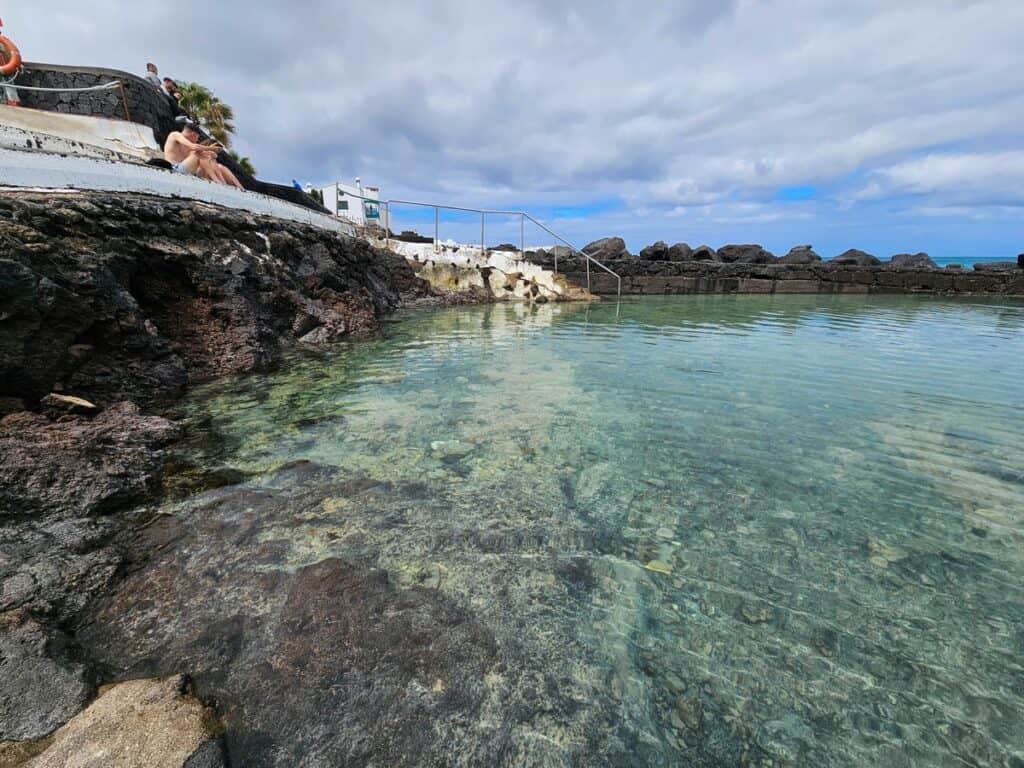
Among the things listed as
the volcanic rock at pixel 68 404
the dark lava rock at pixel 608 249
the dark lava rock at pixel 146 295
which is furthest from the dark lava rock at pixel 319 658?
the dark lava rock at pixel 608 249

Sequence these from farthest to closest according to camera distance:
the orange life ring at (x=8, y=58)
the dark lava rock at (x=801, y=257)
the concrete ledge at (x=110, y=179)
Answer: the dark lava rock at (x=801, y=257)
the orange life ring at (x=8, y=58)
the concrete ledge at (x=110, y=179)

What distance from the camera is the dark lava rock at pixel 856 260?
93.4 feet

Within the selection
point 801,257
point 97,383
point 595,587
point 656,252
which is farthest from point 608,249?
point 595,587

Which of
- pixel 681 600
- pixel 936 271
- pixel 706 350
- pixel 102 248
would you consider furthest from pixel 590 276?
pixel 681 600

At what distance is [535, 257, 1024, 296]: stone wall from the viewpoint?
25000 millimetres

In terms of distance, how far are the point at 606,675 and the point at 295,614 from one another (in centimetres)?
146

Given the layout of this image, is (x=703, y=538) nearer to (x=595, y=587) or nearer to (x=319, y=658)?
Result: (x=595, y=587)

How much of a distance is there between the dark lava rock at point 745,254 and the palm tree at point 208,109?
3000cm

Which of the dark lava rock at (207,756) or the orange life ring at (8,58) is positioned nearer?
the dark lava rock at (207,756)

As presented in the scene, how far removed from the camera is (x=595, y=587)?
243 cm

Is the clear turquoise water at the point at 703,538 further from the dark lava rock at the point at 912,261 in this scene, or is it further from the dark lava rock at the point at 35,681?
the dark lava rock at the point at 912,261

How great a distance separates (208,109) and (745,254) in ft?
105

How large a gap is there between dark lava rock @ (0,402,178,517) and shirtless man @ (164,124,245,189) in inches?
276

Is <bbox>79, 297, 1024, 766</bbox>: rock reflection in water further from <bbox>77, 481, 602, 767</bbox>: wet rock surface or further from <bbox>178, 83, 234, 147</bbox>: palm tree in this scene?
<bbox>178, 83, 234, 147</bbox>: palm tree
